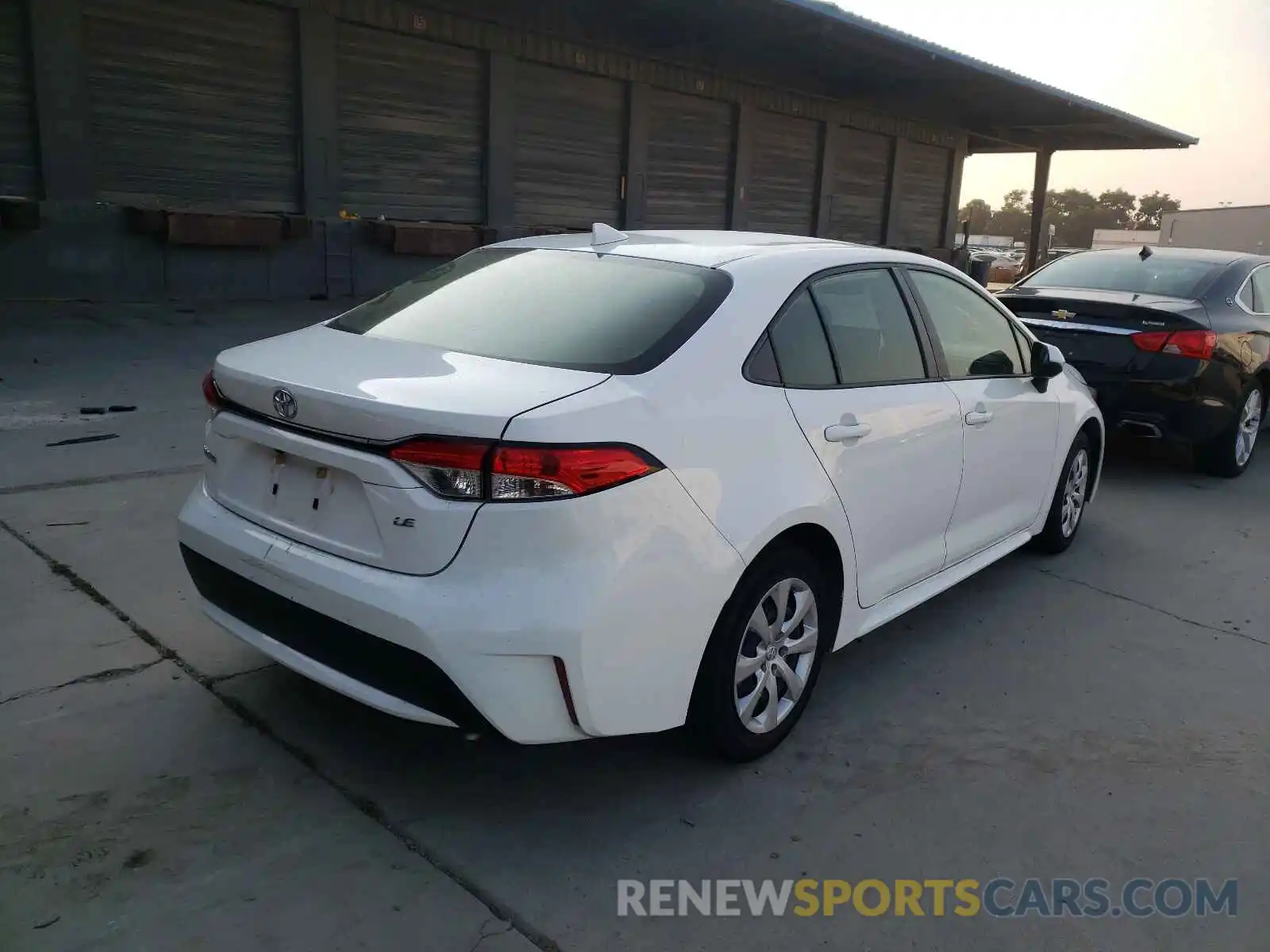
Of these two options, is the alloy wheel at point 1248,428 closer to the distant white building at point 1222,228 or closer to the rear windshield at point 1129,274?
the rear windshield at point 1129,274

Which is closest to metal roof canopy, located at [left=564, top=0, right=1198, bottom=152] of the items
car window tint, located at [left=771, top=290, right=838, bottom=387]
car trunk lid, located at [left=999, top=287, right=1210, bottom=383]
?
car trunk lid, located at [left=999, top=287, right=1210, bottom=383]

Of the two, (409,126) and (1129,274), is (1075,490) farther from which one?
(409,126)

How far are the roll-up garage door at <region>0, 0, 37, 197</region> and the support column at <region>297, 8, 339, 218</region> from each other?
2906 millimetres

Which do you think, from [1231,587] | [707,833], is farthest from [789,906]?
[1231,587]

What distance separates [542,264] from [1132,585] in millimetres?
3476

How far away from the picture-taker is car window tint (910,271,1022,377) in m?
4.16

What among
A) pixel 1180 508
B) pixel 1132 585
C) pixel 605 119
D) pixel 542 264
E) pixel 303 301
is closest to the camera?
pixel 542 264

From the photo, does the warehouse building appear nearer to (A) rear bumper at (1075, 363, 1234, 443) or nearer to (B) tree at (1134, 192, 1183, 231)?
(A) rear bumper at (1075, 363, 1234, 443)

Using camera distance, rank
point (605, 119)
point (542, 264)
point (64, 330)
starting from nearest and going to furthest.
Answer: point (542, 264)
point (64, 330)
point (605, 119)

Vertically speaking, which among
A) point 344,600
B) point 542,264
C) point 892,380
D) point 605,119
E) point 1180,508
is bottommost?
point 1180,508

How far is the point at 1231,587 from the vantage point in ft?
17.0

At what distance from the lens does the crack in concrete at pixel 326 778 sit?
8.04 feet

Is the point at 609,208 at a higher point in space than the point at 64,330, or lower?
higher

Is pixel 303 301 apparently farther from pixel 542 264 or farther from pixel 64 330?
pixel 542 264
